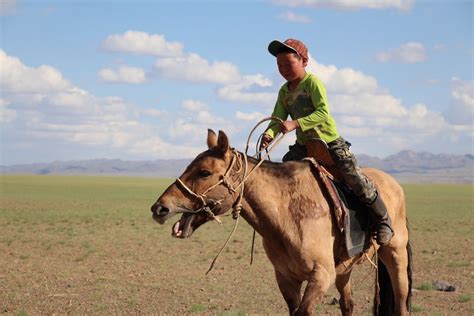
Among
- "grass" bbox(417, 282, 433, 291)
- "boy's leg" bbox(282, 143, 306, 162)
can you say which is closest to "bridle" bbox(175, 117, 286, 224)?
"boy's leg" bbox(282, 143, 306, 162)

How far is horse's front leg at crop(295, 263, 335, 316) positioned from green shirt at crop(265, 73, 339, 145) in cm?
121

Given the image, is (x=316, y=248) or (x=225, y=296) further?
(x=225, y=296)

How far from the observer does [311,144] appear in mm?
6738

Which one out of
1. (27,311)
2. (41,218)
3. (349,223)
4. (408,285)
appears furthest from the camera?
(41,218)

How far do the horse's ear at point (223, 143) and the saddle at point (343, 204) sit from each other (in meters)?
1.06

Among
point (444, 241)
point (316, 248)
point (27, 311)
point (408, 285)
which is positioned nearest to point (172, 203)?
point (316, 248)

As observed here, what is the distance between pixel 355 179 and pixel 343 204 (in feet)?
0.91

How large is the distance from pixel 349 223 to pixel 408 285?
5.53 ft

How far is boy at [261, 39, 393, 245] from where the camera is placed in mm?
6504

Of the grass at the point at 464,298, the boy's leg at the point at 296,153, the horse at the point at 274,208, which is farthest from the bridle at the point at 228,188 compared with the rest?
the grass at the point at 464,298

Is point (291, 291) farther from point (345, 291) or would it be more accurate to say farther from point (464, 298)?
point (464, 298)

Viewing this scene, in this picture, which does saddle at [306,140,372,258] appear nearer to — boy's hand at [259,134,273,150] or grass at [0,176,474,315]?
boy's hand at [259,134,273,150]

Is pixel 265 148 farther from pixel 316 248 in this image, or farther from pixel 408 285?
pixel 408 285

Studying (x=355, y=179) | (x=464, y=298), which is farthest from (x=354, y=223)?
(x=464, y=298)
